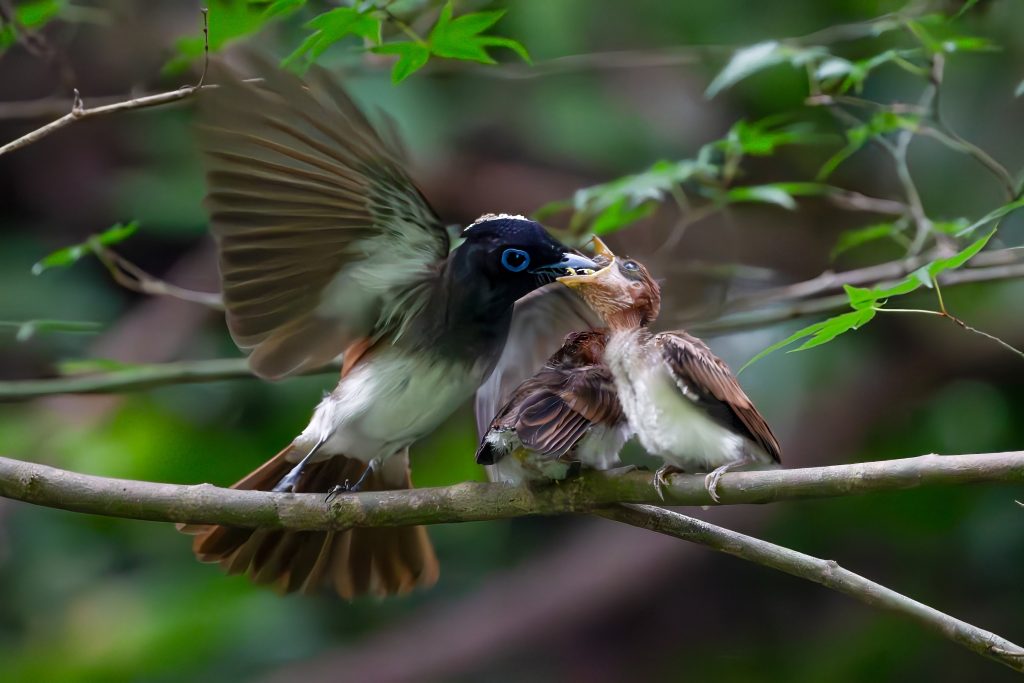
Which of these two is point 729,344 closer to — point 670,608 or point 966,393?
point 966,393

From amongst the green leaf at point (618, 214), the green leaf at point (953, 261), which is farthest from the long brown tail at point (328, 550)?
the green leaf at point (953, 261)

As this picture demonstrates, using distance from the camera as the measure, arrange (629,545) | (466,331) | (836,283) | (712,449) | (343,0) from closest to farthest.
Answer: (712,449) < (466,331) < (343,0) < (836,283) < (629,545)

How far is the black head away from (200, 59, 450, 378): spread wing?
77 millimetres

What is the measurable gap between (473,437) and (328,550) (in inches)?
57.0

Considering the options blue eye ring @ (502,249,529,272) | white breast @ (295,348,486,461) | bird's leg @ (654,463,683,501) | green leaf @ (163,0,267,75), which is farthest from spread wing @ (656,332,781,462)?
green leaf @ (163,0,267,75)

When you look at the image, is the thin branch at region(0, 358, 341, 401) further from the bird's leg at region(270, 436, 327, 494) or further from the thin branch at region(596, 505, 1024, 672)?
the thin branch at region(596, 505, 1024, 672)

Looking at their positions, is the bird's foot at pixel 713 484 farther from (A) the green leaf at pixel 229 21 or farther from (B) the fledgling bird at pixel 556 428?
(A) the green leaf at pixel 229 21

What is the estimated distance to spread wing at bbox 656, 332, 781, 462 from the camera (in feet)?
6.90

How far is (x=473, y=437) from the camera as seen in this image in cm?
443

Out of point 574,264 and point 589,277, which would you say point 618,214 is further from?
point 589,277

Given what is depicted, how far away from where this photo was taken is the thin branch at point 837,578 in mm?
1965

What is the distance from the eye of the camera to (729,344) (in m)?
3.33

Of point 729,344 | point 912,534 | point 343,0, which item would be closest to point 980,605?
point 912,534

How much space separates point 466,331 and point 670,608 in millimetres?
2892
